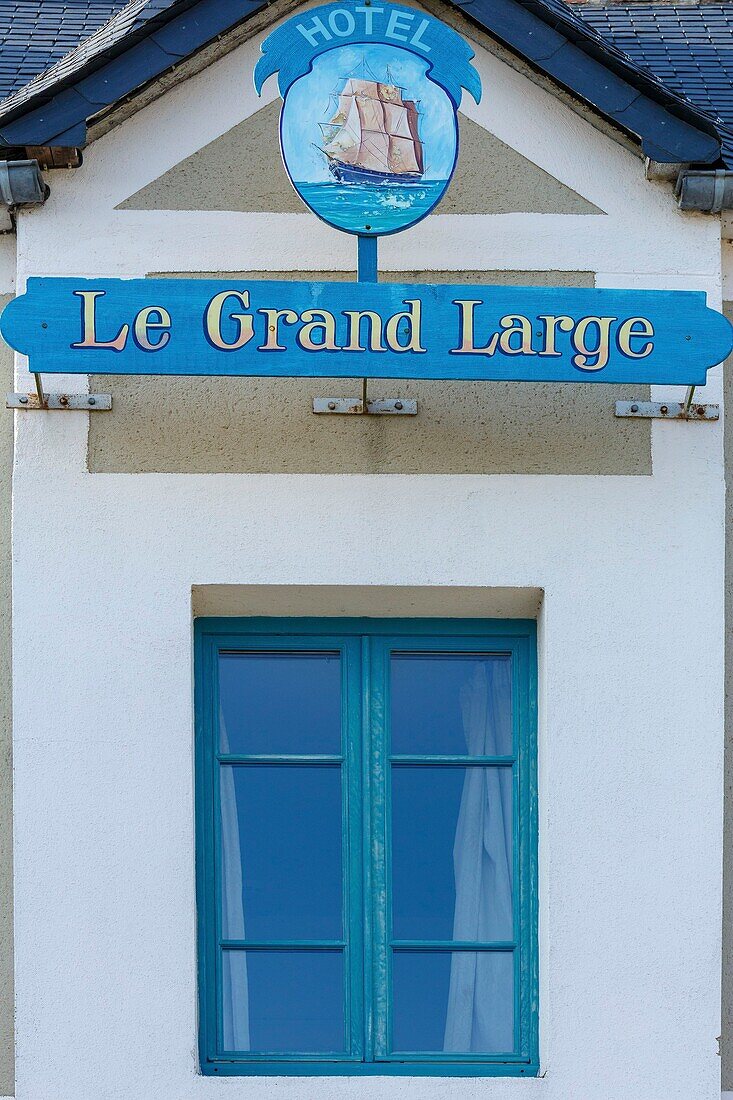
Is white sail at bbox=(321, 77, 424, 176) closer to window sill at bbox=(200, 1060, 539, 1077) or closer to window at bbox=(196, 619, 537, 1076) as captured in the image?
window at bbox=(196, 619, 537, 1076)

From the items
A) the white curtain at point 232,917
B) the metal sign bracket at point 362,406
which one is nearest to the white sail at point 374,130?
the metal sign bracket at point 362,406

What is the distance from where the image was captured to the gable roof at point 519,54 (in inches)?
243

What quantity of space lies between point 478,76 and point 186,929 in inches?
131

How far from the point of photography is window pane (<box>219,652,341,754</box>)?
6.45 metres

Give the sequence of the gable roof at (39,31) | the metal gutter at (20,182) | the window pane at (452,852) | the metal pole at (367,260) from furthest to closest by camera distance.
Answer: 1. the gable roof at (39,31)
2. the window pane at (452,852)
3. the metal gutter at (20,182)
4. the metal pole at (367,260)

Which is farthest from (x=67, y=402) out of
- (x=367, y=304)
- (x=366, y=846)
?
(x=366, y=846)

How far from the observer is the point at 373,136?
5961mm

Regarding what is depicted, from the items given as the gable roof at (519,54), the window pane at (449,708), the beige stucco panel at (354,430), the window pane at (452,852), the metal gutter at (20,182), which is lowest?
the window pane at (452,852)

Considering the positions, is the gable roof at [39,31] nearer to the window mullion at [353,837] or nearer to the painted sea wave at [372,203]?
the painted sea wave at [372,203]

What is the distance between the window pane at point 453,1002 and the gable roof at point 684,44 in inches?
134

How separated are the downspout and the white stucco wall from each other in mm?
117

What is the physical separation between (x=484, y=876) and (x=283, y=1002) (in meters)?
0.90

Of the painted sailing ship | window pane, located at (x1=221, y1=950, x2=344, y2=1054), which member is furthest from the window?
the painted sailing ship

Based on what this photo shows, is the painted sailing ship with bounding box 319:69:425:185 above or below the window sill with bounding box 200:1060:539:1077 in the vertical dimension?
above
